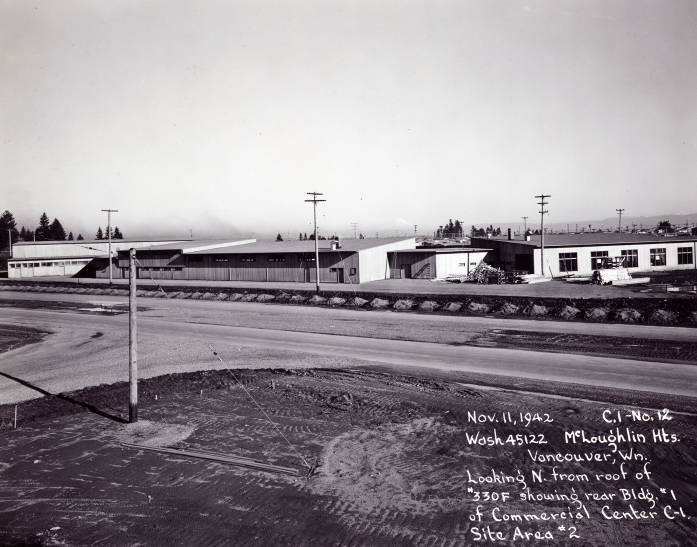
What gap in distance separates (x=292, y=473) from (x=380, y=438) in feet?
8.43

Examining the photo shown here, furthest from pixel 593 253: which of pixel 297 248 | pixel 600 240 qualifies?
pixel 297 248

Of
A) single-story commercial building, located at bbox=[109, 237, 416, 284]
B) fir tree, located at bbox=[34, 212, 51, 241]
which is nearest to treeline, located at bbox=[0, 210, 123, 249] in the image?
fir tree, located at bbox=[34, 212, 51, 241]

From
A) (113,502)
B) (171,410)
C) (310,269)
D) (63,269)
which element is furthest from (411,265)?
(63,269)

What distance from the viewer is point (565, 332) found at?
79.5 ft

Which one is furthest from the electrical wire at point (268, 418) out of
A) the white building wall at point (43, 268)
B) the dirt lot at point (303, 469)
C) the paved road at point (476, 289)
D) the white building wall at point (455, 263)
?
the white building wall at point (43, 268)

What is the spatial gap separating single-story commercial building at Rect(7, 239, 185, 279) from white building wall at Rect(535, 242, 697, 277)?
58.8 meters

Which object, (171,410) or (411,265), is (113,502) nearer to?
(171,410)

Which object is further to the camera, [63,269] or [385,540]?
[63,269]

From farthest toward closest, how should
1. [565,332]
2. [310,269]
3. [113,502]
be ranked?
[310,269] → [565,332] → [113,502]

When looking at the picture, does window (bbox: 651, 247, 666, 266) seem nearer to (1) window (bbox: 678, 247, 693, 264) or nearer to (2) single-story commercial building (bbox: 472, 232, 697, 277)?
(2) single-story commercial building (bbox: 472, 232, 697, 277)

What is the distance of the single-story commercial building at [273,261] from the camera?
52094 millimetres

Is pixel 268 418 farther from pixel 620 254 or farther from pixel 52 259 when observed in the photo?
pixel 52 259

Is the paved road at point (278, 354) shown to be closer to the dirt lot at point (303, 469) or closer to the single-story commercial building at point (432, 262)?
the dirt lot at point (303, 469)

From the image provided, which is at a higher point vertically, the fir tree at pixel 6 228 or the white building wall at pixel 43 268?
the fir tree at pixel 6 228
